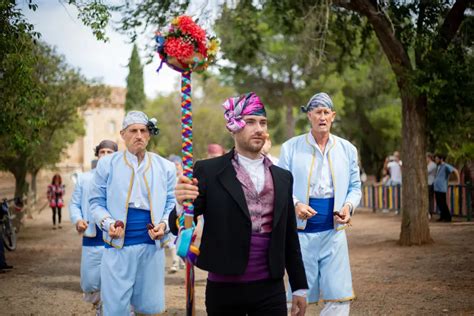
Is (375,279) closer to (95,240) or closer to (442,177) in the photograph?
(95,240)

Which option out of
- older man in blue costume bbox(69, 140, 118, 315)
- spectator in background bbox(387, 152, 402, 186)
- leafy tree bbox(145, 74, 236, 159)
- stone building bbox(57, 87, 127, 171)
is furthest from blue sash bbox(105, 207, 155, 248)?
stone building bbox(57, 87, 127, 171)

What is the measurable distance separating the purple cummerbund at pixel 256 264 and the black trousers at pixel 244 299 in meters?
0.03

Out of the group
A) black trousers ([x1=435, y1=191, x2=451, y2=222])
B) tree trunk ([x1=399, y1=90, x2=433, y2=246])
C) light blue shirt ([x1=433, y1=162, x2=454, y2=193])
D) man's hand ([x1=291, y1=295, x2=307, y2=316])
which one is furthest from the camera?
black trousers ([x1=435, y1=191, x2=451, y2=222])

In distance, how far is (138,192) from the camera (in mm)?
6289

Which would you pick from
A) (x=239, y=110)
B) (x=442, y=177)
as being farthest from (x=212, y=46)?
(x=442, y=177)

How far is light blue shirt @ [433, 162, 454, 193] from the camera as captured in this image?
64.5ft

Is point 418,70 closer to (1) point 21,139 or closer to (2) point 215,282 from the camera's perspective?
(1) point 21,139

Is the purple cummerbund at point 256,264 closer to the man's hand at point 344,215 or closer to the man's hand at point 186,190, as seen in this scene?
the man's hand at point 186,190

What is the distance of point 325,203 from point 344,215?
0.88 ft

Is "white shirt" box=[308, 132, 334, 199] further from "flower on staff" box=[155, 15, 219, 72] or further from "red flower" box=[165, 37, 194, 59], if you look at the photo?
"red flower" box=[165, 37, 194, 59]

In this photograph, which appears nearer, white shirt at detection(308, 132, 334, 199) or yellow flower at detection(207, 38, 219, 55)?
yellow flower at detection(207, 38, 219, 55)

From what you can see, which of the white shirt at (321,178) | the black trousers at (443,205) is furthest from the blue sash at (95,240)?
the black trousers at (443,205)

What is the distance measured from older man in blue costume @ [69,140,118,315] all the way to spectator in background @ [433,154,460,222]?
1349 cm

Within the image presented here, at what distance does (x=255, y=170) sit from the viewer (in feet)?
14.2
